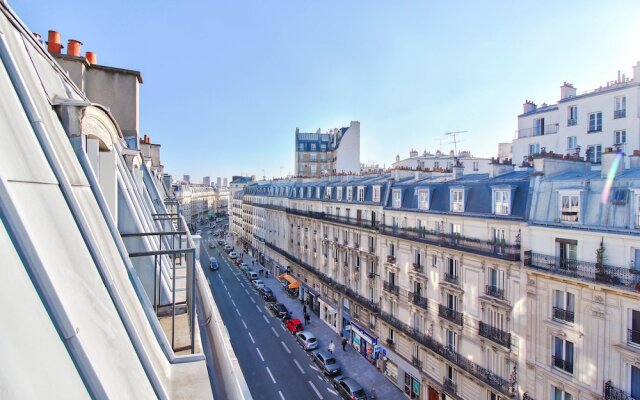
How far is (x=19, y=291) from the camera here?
2047 millimetres

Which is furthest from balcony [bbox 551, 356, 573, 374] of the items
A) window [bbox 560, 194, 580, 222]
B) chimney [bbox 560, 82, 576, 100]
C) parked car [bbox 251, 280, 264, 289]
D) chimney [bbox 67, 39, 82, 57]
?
parked car [bbox 251, 280, 264, 289]

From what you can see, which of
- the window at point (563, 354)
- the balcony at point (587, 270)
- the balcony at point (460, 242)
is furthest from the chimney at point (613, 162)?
the window at point (563, 354)

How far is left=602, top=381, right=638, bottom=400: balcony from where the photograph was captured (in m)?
14.1

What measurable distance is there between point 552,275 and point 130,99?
18674 mm

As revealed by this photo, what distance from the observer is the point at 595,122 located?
82.7 feet

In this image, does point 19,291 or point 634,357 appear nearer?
point 19,291

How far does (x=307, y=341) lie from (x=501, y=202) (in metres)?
21.6

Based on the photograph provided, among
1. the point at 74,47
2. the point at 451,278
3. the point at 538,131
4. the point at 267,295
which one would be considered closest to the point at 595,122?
the point at 538,131

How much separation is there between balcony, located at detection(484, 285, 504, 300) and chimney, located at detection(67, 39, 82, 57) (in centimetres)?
2023

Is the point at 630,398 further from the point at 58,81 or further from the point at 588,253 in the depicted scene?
the point at 58,81

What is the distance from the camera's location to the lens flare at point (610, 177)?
15.1 m

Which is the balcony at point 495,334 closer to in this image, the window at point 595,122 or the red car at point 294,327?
the window at point 595,122

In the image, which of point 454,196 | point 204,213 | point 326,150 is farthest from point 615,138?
point 204,213

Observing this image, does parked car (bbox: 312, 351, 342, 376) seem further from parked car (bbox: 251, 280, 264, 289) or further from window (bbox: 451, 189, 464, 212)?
parked car (bbox: 251, 280, 264, 289)
